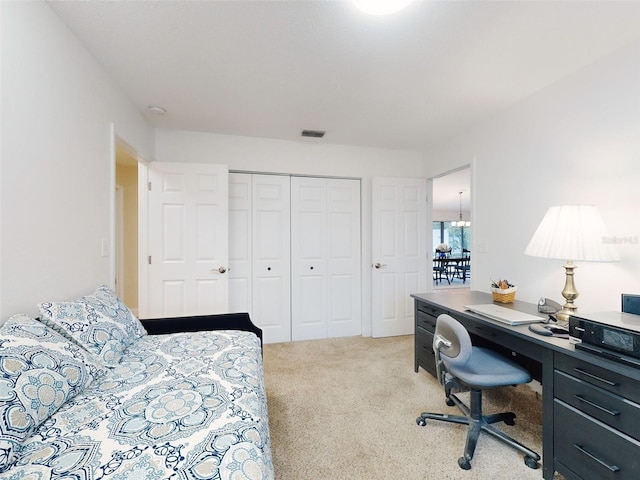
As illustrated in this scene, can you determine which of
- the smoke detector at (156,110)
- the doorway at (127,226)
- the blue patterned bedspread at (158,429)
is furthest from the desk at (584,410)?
the doorway at (127,226)

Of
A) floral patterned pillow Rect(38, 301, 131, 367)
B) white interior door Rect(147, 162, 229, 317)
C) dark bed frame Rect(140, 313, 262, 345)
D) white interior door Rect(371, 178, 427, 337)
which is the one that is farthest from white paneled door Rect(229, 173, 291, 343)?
floral patterned pillow Rect(38, 301, 131, 367)

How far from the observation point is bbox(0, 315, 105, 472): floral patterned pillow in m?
0.89

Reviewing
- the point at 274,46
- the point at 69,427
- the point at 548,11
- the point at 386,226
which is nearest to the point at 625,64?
the point at 548,11

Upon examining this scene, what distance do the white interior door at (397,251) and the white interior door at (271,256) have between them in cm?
106

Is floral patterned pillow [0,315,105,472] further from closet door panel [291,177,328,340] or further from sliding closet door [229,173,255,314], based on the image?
closet door panel [291,177,328,340]

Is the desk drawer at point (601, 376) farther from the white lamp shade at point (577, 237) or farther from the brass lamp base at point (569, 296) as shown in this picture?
the white lamp shade at point (577, 237)

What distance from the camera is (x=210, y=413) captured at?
41.2 inches

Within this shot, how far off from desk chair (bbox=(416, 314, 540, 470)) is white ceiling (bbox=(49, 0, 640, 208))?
1.62 meters

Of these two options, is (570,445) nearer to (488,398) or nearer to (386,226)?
(488,398)

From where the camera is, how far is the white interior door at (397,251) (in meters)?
3.69

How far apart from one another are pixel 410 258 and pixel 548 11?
8.82ft

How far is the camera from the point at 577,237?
1663 mm

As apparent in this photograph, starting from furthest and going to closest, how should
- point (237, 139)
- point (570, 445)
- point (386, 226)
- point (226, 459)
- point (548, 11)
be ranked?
point (386, 226)
point (237, 139)
point (548, 11)
point (570, 445)
point (226, 459)

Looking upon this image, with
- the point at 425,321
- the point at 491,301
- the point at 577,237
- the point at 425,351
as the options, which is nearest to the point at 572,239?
the point at 577,237
